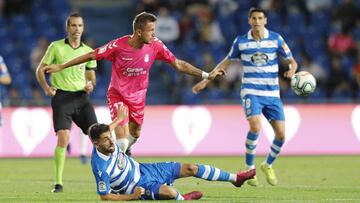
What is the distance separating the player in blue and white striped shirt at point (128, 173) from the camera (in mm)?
10992

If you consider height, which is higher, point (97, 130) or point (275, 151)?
point (97, 130)

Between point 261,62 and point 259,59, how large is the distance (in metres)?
0.05

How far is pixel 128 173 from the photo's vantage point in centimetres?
1118

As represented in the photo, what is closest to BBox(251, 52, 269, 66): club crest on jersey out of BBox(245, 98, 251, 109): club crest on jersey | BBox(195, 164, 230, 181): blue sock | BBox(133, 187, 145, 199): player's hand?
BBox(245, 98, 251, 109): club crest on jersey

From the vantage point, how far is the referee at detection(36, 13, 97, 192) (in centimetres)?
1359

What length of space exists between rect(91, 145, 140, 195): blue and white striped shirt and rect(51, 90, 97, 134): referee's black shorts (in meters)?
2.50

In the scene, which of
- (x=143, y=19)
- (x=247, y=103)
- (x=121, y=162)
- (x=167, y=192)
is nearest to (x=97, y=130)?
(x=121, y=162)

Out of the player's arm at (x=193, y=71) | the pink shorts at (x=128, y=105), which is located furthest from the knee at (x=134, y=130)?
the player's arm at (x=193, y=71)

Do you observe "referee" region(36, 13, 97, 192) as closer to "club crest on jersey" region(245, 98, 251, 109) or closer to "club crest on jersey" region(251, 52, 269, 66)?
"club crest on jersey" region(245, 98, 251, 109)

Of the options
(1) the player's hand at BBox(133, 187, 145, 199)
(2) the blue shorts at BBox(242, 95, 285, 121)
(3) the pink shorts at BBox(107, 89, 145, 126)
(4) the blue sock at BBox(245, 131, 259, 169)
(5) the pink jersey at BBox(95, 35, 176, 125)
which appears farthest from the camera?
(4) the blue sock at BBox(245, 131, 259, 169)

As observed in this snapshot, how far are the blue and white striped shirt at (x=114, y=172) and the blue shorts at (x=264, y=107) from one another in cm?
333

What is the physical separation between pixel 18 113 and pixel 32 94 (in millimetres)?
1959

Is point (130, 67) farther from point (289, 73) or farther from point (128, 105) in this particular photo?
point (289, 73)

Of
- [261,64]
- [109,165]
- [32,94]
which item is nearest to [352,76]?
[32,94]
